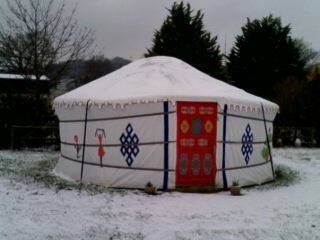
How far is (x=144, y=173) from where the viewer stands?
25.0ft

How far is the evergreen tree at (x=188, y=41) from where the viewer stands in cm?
1880

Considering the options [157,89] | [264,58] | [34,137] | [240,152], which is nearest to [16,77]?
[34,137]

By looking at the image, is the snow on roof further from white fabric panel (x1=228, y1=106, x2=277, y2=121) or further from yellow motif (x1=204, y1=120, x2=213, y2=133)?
yellow motif (x1=204, y1=120, x2=213, y2=133)

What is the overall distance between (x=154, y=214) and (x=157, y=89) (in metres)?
2.71

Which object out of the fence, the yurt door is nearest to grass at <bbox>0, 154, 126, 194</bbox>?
the yurt door

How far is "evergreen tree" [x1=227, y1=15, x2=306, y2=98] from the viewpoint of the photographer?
22656 mm

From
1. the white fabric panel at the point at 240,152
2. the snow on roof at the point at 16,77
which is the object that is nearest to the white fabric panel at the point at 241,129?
the white fabric panel at the point at 240,152

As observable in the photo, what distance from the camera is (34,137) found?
1389cm

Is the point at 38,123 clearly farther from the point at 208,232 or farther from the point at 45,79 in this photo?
the point at 208,232

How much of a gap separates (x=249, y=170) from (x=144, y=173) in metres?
2.12

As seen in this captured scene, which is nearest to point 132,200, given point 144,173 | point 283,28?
point 144,173

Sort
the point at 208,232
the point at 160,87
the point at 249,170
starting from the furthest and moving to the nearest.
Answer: the point at 249,170 < the point at 160,87 < the point at 208,232

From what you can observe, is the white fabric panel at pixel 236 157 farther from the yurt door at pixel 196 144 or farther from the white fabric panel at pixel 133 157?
the white fabric panel at pixel 133 157

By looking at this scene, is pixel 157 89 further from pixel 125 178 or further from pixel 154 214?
pixel 154 214
